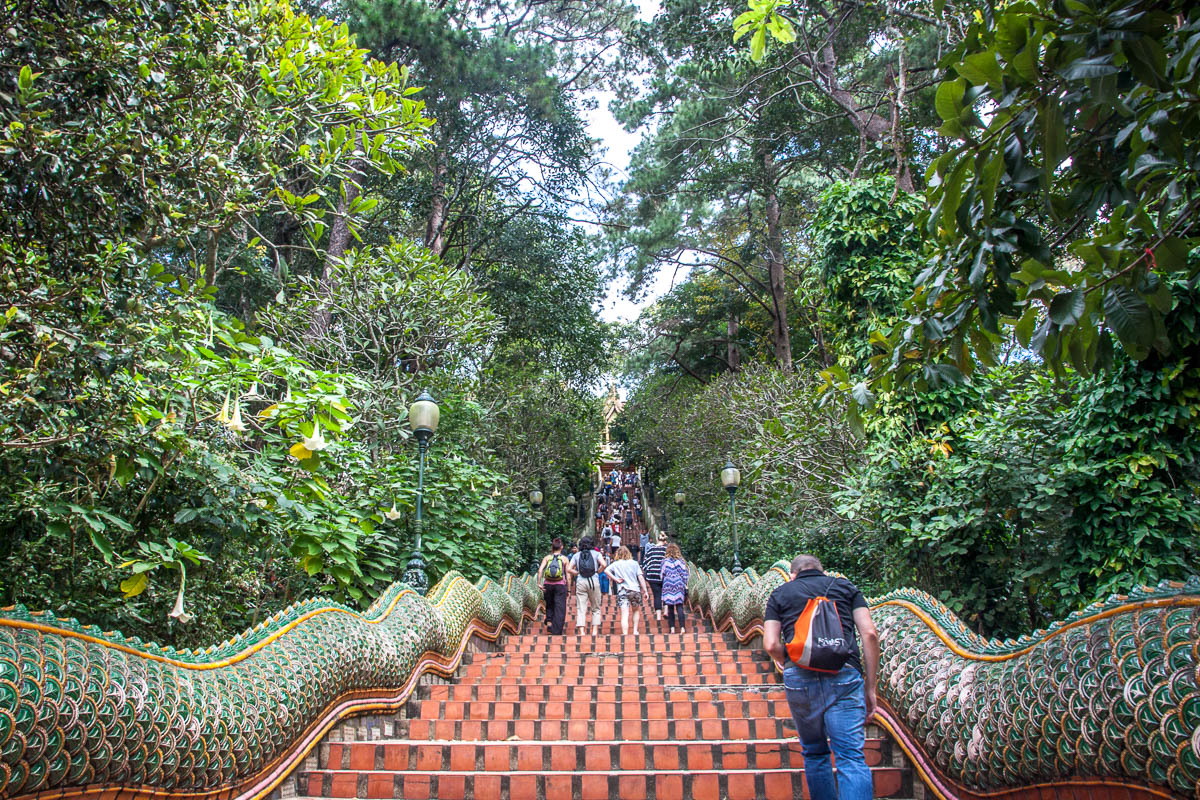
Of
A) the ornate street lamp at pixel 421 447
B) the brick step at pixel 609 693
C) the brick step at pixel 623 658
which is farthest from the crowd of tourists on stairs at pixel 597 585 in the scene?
the brick step at pixel 609 693

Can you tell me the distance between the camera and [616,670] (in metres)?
7.74

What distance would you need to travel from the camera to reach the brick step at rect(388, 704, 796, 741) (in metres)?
5.08

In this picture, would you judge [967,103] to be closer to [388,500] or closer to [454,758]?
[454,758]

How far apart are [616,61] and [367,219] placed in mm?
7625

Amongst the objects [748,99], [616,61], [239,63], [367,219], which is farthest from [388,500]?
[616,61]

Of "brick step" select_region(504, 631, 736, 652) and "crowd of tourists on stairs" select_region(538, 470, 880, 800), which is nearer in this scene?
"crowd of tourists on stairs" select_region(538, 470, 880, 800)

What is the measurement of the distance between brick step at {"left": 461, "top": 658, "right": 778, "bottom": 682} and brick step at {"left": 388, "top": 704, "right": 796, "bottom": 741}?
1.96 meters

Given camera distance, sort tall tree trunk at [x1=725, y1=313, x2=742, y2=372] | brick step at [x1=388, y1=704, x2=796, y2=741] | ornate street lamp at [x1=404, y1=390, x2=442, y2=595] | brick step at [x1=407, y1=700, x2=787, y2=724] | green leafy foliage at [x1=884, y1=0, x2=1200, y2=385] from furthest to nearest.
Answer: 1. tall tree trunk at [x1=725, y1=313, x2=742, y2=372]
2. ornate street lamp at [x1=404, y1=390, x2=442, y2=595]
3. brick step at [x1=407, y1=700, x2=787, y2=724]
4. brick step at [x1=388, y1=704, x2=796, y2=741]
5. green leafy foliage at [x1=884, y1=0, x2=1200, y2=385]

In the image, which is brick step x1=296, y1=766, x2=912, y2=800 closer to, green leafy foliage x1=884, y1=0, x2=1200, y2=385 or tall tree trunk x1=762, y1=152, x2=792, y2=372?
green leafy foliage x1=884, y1=0, x2=1200, y2=385

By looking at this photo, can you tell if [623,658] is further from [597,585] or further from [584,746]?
[584,746]

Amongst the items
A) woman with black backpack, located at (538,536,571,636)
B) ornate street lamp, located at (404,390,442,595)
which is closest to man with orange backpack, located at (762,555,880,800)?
ornate street lamp, located at (404,390,442,595)

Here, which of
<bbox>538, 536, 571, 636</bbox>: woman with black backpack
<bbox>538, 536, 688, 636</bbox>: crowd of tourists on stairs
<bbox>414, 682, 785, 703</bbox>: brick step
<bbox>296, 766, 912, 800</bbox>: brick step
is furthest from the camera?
<bbox>538, 536, 571, 636</bbox>: woman with black backpack

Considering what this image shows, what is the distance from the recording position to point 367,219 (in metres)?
16.2

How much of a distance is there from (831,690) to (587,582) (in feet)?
25.9
